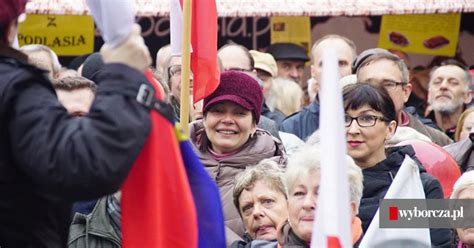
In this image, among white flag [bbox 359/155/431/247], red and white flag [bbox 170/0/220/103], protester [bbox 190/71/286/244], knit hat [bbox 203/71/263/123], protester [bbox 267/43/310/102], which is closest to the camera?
white flag [bbox 359/155/431/247]

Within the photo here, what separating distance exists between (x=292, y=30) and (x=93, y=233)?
22.3ft

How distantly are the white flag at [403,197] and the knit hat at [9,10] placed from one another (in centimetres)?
226

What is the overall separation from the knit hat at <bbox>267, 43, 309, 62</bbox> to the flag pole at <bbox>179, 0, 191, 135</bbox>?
5.18 m

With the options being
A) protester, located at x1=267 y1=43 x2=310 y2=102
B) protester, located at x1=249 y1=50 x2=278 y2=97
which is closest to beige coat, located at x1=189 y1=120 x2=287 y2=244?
protester, located at x1=249 y1=50 x2=278 y2=97

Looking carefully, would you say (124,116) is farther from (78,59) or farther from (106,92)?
(78,59)

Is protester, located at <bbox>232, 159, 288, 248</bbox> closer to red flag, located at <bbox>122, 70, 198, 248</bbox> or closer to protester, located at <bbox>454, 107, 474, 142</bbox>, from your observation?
red flag, located at <bbox>122, 70, 198, 248</bbox>

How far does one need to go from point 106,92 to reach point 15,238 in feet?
1.69

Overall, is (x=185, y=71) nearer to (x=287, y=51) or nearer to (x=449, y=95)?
(x=449, y=95)

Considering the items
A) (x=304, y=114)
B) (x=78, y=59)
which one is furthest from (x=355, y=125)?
(x=78, y=59)

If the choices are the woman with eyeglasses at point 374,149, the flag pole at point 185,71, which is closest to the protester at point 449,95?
the woman with eyeglasses at point 374,149

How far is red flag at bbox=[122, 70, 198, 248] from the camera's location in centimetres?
393

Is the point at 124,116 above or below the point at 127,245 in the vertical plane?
above

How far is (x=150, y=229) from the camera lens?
3990 mm

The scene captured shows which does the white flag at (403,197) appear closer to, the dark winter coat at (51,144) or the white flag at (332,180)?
the white flag at (332,180)
